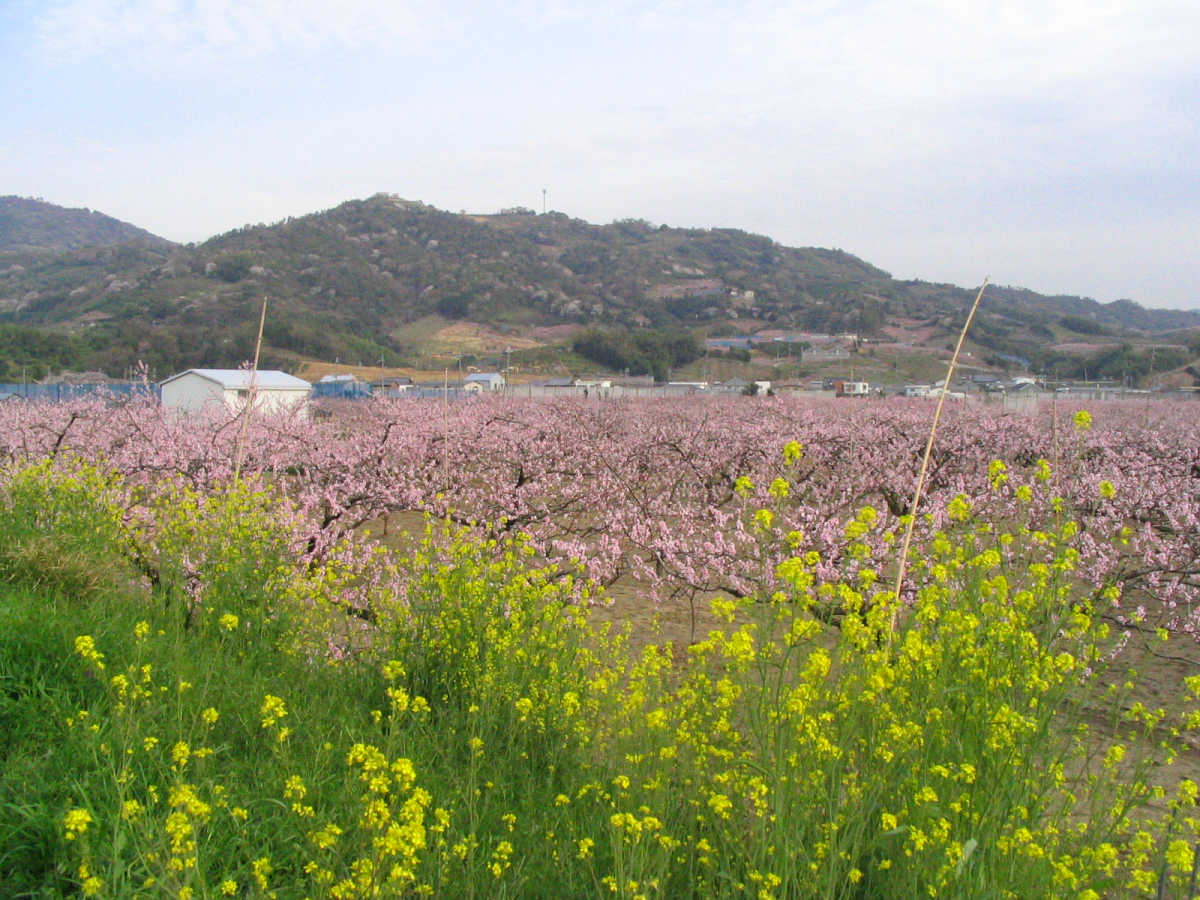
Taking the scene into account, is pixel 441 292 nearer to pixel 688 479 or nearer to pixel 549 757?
pixel 688 479

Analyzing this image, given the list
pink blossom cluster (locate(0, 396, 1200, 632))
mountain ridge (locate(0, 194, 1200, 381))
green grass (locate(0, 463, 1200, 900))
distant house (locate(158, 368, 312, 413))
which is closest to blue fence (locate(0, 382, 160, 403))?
pink blossom cluster (locate(0, 396, 1200, 632))

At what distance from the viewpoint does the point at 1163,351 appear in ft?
160

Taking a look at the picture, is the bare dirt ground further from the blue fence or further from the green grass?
the blue fence

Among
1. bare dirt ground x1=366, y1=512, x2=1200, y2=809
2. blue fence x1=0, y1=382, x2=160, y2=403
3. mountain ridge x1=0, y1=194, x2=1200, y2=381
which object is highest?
mountain ridge x1=0, y1=194, x2=1200, y2=381

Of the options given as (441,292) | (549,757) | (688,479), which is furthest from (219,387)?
(441,292)

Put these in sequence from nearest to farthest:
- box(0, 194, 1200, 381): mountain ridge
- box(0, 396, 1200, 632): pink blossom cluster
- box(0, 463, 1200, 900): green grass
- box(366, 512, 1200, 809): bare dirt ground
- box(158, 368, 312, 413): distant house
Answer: box(0, 463, 1200, 900): green grass < box(366, 512, 1200, 809): bare dirt ground < box(0, 396, 1200, 632): pink blossom cluster < box(158, 368, 312, 413): distant house < box(0, 194, 1200, 381): mountain ridge

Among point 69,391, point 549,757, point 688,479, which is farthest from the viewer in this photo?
point 69,391

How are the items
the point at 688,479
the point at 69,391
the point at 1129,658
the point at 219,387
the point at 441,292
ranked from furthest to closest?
the point at 441,292 < the point at 219,387 < the point at 69,391 < the point at 688,479 < the point at 1129,658

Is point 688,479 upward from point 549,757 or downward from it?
upward

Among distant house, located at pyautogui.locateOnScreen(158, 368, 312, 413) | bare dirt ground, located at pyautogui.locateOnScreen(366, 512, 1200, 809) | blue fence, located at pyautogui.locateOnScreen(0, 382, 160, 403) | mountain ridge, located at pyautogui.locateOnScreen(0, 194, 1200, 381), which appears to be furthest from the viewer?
mountain ridge, located at pyautogui.locateOnScreen(0, 194, 1200, 381)

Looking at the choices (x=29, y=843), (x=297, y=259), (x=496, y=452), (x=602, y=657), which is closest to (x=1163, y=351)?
(x=496, y=452)

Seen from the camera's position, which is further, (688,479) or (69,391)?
(69,391)

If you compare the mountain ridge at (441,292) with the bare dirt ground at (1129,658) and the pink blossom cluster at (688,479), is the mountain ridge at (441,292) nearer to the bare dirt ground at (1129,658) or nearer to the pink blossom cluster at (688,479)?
the pink blossom cluster at (688,479)

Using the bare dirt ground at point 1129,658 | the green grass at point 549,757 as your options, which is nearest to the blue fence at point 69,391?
the bare dirt ground at point 1129,658
